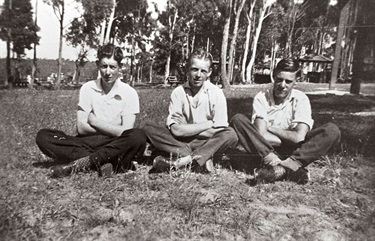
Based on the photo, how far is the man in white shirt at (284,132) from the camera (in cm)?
331

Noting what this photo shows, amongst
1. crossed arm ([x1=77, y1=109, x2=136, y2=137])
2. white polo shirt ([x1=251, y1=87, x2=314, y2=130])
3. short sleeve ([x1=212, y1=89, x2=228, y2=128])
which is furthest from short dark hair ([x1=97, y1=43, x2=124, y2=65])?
white polo shirt ([x1=251, y1=87, x2=314, y2=130])

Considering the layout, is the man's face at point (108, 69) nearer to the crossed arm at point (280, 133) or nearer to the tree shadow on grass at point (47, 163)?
the tree shadow on grass at point (47, 163)

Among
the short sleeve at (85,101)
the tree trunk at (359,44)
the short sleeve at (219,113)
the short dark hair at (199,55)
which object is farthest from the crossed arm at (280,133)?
the tree trunk at (359,44)

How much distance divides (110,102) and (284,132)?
180 centimetres

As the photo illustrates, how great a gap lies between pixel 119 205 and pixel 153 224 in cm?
46

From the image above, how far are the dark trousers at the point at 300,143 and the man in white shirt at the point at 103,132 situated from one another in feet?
3.22

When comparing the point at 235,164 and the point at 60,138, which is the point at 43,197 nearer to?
the point at 60,138

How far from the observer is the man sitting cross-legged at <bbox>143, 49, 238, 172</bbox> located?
3.51m

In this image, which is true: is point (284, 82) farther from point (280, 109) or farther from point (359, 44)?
point (359, 44)

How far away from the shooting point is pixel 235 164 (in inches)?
160

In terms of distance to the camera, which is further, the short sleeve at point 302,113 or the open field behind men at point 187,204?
the short sleeve at point 302,113

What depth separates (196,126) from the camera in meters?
3.62

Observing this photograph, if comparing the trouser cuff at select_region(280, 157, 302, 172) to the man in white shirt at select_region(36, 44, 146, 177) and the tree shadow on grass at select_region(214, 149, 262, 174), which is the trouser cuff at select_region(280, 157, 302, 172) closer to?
the tree shadow on grass at select_region(214, 149, 262, 174)

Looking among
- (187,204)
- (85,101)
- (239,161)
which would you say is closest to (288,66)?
(239,161)
